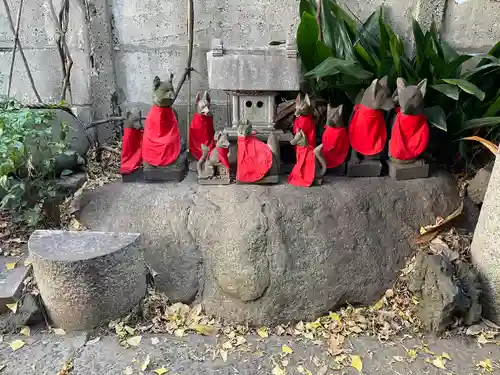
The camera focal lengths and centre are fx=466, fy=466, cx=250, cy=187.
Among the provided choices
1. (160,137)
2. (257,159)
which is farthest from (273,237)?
(160,137)

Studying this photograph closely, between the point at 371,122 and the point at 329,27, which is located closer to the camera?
the point at 371,122

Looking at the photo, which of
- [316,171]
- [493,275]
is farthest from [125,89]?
[493,275]

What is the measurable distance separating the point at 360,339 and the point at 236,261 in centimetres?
82

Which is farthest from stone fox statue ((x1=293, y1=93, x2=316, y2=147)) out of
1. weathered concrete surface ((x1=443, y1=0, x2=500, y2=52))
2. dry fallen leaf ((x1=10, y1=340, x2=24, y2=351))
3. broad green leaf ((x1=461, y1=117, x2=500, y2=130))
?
dry fallen leaf ((x1=10, y1=340, x2=24, y2=351))

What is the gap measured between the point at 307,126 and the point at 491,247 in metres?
1.34

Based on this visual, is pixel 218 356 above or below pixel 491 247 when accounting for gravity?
below

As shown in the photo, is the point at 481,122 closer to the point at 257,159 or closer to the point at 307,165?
the point at 307,165

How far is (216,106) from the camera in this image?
392 cm

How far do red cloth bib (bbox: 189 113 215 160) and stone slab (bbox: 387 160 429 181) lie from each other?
1.27 m

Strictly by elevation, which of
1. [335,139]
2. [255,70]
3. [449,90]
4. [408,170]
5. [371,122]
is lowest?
[408,170]

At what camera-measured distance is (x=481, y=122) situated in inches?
124

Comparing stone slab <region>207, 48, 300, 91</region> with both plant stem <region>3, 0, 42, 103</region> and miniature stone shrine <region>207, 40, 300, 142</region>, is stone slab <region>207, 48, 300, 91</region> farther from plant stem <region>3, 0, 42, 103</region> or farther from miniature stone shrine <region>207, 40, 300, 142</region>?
plant stem <region>3, 0, 42, 103</region>

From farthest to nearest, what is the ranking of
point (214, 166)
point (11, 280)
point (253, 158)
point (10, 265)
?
point (214, 166)
point (253, 158)
point (10, 265)
point (11, 280)

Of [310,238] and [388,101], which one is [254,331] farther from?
[388,101]
